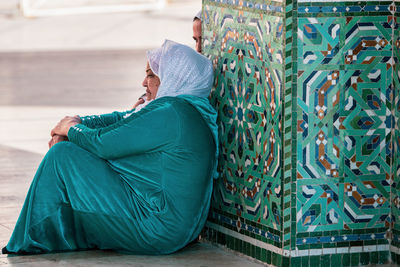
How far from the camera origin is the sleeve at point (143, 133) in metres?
4.68

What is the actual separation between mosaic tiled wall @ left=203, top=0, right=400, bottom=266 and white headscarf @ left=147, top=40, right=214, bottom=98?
8.8 inches

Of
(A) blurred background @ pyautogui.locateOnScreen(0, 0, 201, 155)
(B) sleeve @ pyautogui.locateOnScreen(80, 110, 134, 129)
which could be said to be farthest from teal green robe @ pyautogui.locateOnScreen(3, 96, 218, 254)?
(A) blurred background @ pyautogui.locateOnScreen(0, 0, 201, 155)

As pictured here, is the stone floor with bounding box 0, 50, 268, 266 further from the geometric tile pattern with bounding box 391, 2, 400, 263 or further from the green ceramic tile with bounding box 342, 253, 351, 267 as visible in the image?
the geometric tile pattern with bounding box 391, 2, 400, 263

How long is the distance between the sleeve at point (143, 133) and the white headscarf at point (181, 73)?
0.18m

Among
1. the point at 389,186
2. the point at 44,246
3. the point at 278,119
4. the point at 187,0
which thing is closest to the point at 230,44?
the point at 278,119

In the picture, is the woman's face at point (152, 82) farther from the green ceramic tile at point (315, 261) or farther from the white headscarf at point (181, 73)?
the green ceramic tile at point (315, 261)

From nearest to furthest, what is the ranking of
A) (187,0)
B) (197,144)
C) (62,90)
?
(197,144) → (62,90) → (187,0)

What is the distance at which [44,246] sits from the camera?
487 cm

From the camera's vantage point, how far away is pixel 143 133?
4.68 meters

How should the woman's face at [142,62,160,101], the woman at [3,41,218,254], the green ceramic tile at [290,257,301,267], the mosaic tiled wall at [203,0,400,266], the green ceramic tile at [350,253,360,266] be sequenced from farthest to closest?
the woman's face at [142,62,160,101] < the woman at [3,41,218,254] < the green ceramic tile at [350,253,360,266] < the green ceramic tile at [290,257,301,267] < the mosaic tiled wall at [203,0,400,266]

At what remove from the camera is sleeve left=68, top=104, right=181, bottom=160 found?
4680 mm

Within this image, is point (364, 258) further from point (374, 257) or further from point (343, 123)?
point (343, 123)

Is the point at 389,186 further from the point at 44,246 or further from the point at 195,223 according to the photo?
the point at 44,246

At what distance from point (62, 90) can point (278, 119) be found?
7.71 meters
